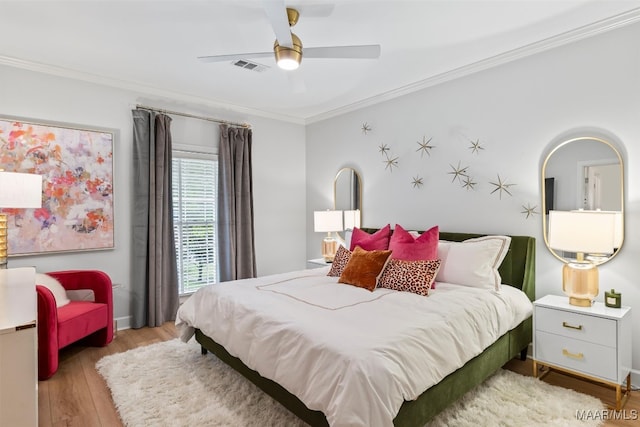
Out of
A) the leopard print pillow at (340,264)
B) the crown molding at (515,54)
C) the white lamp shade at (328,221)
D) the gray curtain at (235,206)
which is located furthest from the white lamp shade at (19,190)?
the crown molding at (515,54)

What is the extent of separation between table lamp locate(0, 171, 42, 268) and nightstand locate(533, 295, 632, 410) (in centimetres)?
391

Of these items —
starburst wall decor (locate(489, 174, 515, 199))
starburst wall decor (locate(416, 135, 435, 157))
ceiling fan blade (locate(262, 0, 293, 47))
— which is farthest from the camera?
starburst wall decor (locate(416, 135, 435, 157))

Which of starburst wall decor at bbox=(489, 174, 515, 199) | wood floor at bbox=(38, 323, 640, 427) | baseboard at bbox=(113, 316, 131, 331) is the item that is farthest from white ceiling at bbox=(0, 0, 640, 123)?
wood floor at bbox=(38, 323, 640, 427)

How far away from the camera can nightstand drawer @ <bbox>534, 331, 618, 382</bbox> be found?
2.26 m

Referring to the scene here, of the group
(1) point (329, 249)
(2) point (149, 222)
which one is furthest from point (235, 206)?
(1) point (329, 249)

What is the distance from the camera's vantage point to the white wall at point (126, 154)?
3.35 m

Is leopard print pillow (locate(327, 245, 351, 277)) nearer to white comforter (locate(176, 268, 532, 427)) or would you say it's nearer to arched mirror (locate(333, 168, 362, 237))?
white comforter (locate(176, 268, 532, 427))

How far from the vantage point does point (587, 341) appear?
2.35 metres

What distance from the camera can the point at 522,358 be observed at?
2.97 m

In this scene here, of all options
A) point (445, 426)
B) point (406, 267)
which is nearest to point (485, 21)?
point (406, 267)

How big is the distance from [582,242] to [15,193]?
4063mm

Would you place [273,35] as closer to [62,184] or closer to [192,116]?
[192,116]

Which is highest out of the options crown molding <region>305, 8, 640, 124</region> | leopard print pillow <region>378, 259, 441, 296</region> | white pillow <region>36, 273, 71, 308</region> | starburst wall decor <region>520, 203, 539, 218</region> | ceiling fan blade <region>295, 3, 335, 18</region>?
ceiling fan blade <region>295, 3, 335, 18</region>

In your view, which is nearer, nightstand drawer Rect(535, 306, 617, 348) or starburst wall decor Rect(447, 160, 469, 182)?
nightstand drawer Rect(535, 306, 617, 348)
